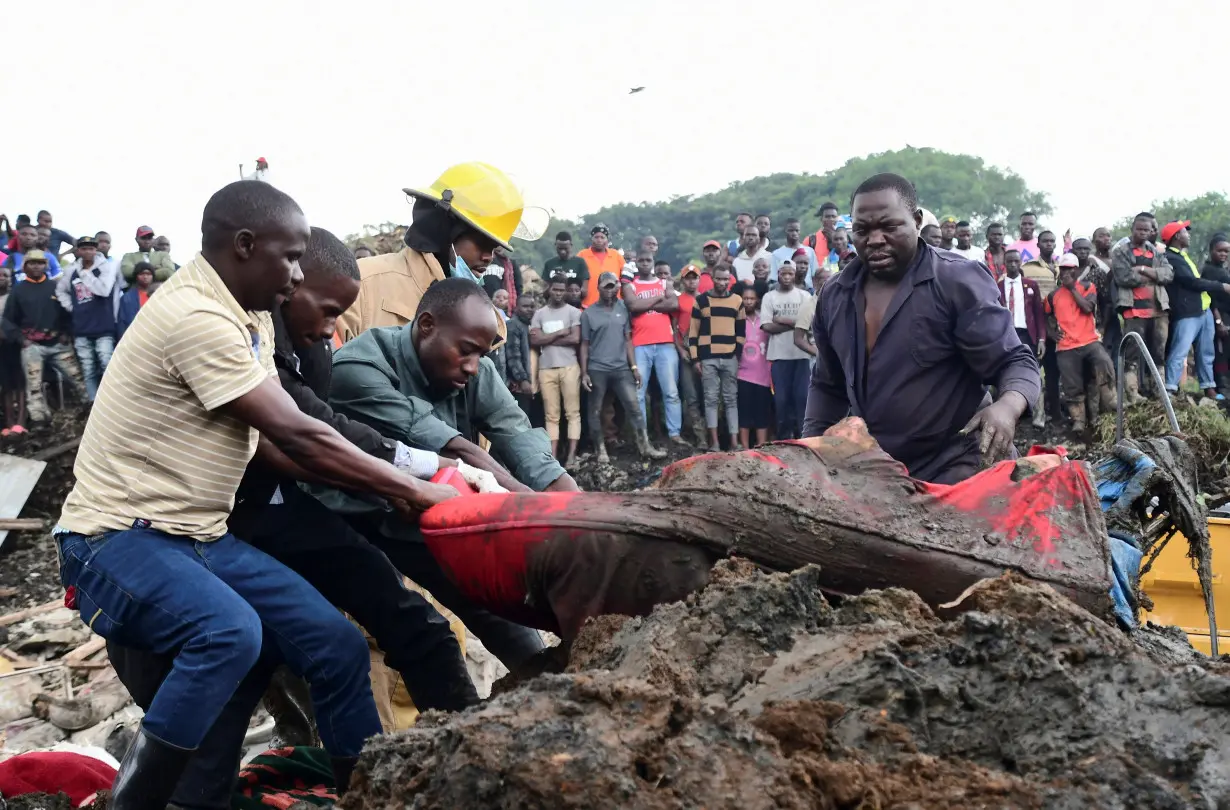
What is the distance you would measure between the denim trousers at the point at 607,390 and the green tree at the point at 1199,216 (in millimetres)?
16724

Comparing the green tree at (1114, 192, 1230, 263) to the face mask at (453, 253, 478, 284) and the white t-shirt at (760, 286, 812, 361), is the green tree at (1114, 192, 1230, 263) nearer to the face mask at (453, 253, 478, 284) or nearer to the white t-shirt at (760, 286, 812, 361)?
the white t-shirt at (760, 286, 812, 361)

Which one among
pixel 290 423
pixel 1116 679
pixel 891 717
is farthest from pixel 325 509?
pixel 1116 679

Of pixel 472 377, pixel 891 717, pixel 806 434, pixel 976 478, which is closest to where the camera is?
pixel 891 717

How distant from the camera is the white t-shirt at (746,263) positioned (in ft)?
38.3

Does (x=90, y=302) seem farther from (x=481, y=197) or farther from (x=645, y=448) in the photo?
(x=481, y=197)

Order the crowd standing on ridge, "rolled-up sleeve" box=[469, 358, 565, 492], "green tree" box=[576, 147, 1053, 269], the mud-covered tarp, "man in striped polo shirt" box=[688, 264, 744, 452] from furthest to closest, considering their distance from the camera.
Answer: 1. "green tree" box=[576, 147, 1053, 269]
2. "man in striped polo shirt" box=[688, 264, 744, 452]
3. "rolled-up sleeve" box=[469, 358, 565, 492]
4. the crowd standing on ridge
5. the mud-covered tarp

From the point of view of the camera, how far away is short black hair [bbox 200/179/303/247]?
2.62 m

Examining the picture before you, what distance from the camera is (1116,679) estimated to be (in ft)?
5.70

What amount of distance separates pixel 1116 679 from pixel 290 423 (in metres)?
1.85

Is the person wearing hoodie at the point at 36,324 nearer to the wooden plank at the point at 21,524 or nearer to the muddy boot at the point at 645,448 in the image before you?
the wooden plank at the point at 21,524

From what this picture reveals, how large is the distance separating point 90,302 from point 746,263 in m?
6.87

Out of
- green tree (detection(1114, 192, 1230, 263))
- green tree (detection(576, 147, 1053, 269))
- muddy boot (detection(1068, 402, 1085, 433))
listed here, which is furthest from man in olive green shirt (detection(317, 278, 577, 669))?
green tree (detection(576, 147, 1053, 269))

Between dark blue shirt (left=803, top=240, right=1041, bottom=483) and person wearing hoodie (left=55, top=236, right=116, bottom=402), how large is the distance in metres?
9.10

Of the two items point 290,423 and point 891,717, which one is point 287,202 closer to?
point 290,423
